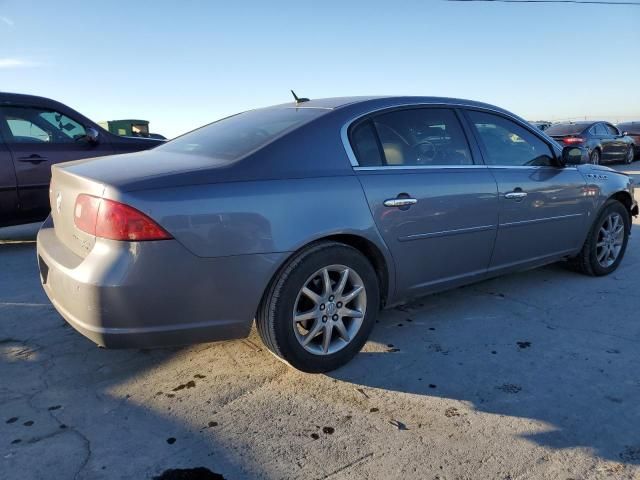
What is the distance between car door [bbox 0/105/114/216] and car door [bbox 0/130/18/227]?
0.05 metres

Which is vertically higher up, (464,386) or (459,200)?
(459,200)

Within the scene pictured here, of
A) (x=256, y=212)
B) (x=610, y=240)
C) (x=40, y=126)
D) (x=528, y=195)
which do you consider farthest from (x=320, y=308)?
(x=40, y=126)

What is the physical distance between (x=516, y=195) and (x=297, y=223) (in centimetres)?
191

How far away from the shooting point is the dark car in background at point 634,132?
17.6m

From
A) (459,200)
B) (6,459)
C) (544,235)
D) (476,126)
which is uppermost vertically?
(476,126)

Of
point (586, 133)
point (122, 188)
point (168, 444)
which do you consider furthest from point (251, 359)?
point (586, 133)

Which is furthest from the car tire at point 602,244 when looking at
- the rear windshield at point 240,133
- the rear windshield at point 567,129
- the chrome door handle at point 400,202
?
the rear windshield at point 567,129

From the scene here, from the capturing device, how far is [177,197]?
2381 mm

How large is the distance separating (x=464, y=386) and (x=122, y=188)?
78.5 inches

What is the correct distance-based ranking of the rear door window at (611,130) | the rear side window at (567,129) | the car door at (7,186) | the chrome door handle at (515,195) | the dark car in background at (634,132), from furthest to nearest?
1. the dark car in background at (634,132)
2. the rear door window at (611,130)
3. the rear side window at (567,129)
4. the car door at (7,186)
5. the chrome door handle at (515,195)

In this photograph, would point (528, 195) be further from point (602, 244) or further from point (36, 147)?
point (36, 147)

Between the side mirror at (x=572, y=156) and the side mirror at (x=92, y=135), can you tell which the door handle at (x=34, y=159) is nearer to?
the side mirror at (x=92, y=135)

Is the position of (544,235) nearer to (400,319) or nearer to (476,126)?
(476,126)

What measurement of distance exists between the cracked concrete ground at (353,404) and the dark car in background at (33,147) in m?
2.23
